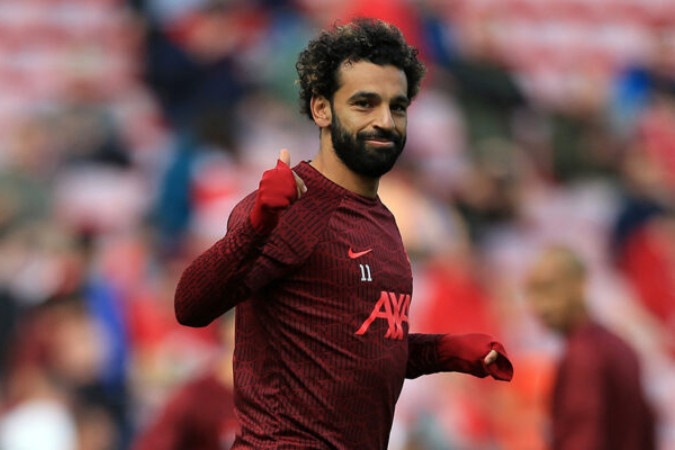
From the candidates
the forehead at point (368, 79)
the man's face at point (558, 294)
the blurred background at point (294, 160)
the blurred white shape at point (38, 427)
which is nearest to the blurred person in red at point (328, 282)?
the forehead at point (368, 79)

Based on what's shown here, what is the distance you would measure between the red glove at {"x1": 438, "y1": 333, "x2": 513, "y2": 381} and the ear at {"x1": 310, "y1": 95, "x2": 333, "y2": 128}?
694mm

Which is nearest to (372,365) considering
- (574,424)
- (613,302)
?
(574,424)

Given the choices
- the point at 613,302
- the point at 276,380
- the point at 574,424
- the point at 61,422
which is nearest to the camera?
the point at 276,380

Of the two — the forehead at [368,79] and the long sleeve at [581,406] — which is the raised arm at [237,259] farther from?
the long sleeve at [581,406]

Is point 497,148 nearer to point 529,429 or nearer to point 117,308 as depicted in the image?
point 529,429

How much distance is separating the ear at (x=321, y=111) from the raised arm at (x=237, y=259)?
0.99ft

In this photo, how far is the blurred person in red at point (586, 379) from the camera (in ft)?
16.9

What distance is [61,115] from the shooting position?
8.92 metres

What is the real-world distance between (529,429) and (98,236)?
2.99 meters

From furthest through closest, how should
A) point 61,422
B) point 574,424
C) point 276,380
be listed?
point 61,422, point 574,424, point 276,380

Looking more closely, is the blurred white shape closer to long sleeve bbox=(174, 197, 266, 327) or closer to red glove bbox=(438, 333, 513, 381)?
red glove bbox=(438, 333, 513, 381)

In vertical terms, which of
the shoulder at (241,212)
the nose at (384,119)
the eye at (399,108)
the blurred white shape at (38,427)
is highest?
the eye at (399,108)

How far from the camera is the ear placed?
3387 millimetres

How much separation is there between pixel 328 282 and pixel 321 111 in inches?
18.5
